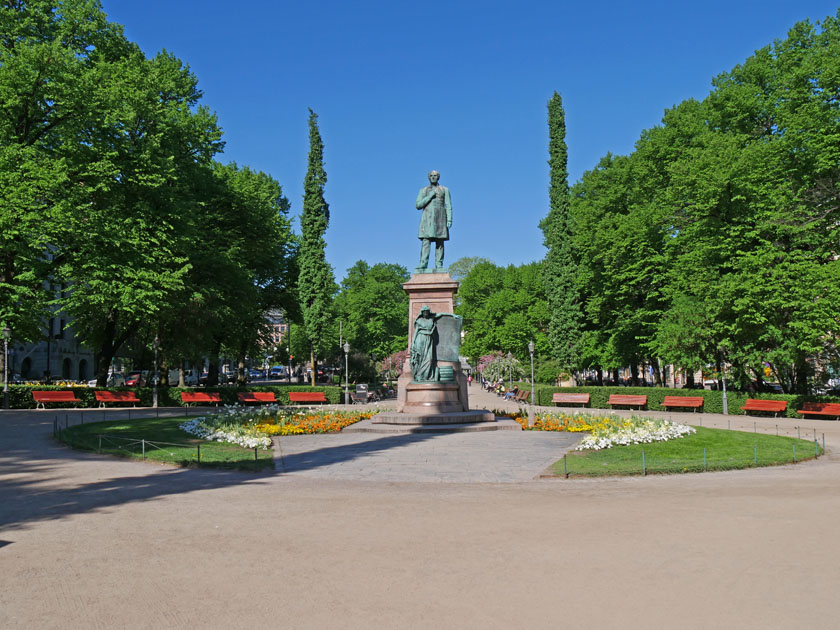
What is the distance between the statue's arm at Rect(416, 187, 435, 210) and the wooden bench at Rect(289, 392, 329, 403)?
16.8 metres

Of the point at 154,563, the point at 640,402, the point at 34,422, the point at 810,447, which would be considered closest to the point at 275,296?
the point at 34,422

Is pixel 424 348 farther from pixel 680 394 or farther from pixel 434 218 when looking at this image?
pixel 680 394

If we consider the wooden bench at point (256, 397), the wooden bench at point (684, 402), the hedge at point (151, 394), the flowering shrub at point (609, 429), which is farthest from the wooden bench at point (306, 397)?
the wooden bench at point (684, 402)

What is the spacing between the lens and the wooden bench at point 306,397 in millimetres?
37812

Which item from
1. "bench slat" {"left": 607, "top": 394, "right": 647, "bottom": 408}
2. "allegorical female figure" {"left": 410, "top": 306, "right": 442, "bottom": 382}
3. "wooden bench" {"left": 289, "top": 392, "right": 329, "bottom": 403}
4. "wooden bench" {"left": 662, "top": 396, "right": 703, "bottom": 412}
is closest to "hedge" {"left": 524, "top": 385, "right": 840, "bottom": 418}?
"wooden bench" {"left": 662, "top": 396, "right": 703, "bottom": 412}

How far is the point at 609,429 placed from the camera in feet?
64.3

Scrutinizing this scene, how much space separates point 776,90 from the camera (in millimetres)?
30000

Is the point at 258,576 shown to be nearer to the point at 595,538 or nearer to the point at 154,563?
the point at 154,563

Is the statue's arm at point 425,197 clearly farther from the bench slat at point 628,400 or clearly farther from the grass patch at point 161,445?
the bench slat at point 628,400

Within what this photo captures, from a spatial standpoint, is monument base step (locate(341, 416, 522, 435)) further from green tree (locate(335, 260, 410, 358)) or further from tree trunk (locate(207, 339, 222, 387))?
green tree (locate(335, 260, 410, 358))

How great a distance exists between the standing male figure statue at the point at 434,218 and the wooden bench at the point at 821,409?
17.2 meters

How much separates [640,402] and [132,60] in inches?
1264

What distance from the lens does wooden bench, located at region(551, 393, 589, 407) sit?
36906 mm

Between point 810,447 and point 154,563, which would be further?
point 810,447
